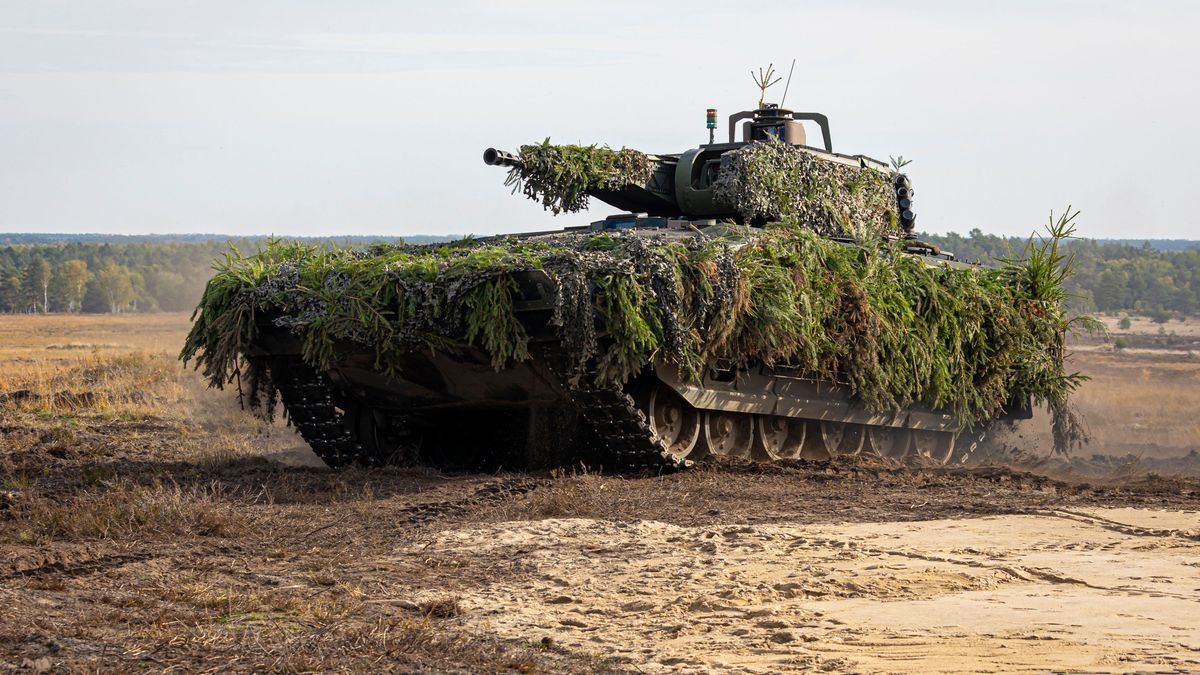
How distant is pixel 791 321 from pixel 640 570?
4.10m

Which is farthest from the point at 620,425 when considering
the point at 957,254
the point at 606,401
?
the point at 957,254

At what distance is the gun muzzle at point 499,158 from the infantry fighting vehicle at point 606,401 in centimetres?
1

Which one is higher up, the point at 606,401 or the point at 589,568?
the point at 606,401

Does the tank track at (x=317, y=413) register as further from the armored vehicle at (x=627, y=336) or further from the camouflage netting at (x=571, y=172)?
the camouflage netting at (x=571, y=172)

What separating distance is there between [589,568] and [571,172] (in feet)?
19.8

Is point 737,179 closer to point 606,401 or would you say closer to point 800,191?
point 800,191

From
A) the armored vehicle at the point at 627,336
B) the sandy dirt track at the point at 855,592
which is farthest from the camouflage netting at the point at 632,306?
the sandy dirt track at the point at 855,592

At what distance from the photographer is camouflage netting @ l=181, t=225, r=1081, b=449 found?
32.9 ft

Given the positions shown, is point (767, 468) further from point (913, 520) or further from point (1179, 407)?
point (1179, 407)

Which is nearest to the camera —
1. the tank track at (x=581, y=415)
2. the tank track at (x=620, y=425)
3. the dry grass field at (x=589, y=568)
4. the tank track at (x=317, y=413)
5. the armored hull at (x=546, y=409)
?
the dry grass field at (x=589, y=568)

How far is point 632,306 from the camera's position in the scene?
9953 mm

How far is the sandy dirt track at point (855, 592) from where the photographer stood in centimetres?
562

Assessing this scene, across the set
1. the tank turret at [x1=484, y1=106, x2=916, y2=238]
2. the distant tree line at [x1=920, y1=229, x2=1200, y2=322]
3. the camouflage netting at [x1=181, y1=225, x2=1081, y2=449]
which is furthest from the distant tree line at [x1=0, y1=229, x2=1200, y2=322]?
the camouflage netting at [x1=181, y1=225, x2=1081, y2=449]

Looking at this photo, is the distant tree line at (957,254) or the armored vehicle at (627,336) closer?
the armored vehicle at (627,336)
